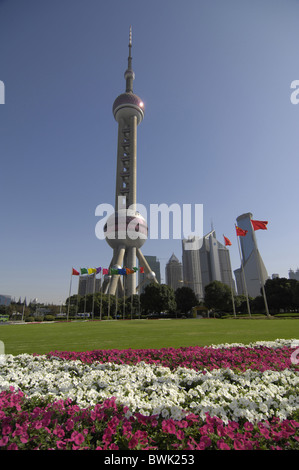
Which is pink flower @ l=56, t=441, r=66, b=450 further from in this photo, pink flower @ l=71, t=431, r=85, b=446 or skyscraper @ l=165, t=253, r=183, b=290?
skyscraper @ l=165, t=253, r=183, b=290

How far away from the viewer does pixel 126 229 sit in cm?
7869

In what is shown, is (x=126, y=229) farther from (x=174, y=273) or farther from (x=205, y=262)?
(x=205, y=262)

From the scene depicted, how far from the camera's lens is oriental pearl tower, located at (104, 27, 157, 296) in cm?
7906

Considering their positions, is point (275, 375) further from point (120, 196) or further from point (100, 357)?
point (120, 196)

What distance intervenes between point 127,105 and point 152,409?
9592 centimetres

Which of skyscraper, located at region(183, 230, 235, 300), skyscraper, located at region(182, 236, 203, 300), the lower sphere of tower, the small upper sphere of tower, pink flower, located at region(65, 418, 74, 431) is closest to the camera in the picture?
pink flower, located at region(65, 418, 74, 431)

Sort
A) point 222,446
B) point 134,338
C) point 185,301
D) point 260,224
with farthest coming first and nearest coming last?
point 185,301 → point 260,224 → point 134,338 → point 222,446

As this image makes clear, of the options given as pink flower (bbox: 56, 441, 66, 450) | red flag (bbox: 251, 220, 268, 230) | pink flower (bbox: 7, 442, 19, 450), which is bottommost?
pink flower (bbox: 56, 441, 66, 450)

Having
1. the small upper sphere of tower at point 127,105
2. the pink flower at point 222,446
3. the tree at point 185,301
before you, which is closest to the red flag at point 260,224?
the pink flower at point 222,446

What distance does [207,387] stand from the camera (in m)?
5.08

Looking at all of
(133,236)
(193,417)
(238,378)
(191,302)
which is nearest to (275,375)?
(238,378)

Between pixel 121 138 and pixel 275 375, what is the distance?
92669 mm

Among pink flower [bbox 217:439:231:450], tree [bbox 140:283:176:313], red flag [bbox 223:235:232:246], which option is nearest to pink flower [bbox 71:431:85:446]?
pink flower [bbox 217:439:231:450]

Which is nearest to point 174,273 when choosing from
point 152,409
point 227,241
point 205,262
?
point 205,262
